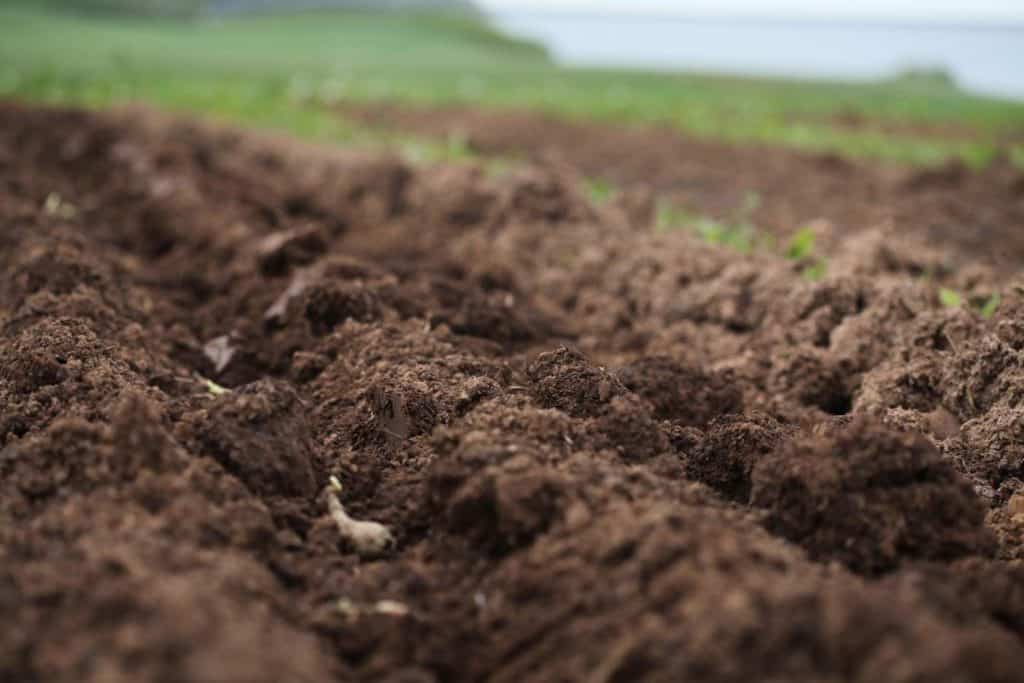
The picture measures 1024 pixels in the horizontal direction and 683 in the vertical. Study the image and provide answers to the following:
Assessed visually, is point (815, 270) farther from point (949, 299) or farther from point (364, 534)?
point (364, 534)

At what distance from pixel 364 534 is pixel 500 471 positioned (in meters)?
0.45

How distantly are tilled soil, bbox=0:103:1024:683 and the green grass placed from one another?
24.1ft

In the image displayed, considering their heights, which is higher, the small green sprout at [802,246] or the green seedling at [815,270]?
the small green sprout at [802,246]

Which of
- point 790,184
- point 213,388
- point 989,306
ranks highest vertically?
point 989,306

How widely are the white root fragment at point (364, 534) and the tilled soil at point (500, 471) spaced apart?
0.04ft

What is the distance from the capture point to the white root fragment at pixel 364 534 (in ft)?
9.29

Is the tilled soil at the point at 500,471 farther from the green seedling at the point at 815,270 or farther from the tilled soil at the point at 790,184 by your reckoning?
the tilled soil at the point at 790,184

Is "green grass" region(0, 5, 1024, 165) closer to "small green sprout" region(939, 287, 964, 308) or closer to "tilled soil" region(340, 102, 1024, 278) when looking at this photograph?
"tilled soil" region(340, 102, 1024, 278)

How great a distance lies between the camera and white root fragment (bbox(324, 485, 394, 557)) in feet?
9.29

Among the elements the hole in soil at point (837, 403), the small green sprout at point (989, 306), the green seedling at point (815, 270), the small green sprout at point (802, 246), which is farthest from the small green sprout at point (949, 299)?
the small green sprout at point (802, 246)

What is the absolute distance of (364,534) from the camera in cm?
285

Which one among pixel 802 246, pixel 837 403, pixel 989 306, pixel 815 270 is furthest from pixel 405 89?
pixel 837 403

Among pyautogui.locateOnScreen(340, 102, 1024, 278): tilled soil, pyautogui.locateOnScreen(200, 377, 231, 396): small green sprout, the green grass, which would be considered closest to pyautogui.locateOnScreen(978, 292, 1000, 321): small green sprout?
pyautogui.locateOnScreen(340, 102, 1024, 278): tilled soil

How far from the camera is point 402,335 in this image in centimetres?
426
